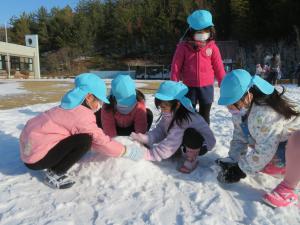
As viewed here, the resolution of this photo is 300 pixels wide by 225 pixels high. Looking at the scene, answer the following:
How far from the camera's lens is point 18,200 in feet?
7.49

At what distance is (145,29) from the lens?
4488 centimetres

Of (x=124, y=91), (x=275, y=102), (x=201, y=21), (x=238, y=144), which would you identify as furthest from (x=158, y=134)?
(x=201, y=21)

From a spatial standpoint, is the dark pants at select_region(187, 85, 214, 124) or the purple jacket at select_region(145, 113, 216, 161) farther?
the dark pants at select_region(187, 85, 214, 124)

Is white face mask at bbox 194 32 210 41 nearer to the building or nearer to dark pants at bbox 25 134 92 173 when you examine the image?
dark pants at bbox 25 134 92 173

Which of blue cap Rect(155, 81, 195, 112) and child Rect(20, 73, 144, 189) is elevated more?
blue cap Rect(155, 81, 195, 112)

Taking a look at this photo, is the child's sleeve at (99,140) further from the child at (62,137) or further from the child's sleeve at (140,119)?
the child's sleeve at (140,119)

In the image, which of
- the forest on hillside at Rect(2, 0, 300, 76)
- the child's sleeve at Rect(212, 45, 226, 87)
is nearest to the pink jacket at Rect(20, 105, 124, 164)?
the child's sleeve at Rect(212, 45, 226, 87)

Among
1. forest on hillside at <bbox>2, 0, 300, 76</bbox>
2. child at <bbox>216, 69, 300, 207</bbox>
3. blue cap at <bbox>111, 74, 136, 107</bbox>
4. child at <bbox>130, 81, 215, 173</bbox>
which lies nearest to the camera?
child at <bbox>216, 69, 300, 207</bbox>

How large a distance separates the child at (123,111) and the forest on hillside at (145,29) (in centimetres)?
2713

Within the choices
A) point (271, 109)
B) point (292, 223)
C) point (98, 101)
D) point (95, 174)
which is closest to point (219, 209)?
point (292, 223)

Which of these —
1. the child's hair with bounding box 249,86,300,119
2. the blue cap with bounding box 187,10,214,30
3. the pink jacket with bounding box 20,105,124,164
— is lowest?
the pink jacket with bounding box 20,105,124,164

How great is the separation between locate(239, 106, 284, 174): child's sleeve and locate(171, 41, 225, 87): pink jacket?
1.56 metres

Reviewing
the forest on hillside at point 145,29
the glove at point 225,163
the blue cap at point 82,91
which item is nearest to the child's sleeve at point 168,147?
the glove at point 225,163

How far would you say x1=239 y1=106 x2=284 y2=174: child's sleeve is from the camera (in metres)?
2.27
